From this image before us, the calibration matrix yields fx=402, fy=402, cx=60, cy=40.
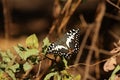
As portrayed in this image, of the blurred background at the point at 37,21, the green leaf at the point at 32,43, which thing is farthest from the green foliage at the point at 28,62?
the blurred background at the point at 37,21

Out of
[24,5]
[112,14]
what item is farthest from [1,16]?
[112,14]

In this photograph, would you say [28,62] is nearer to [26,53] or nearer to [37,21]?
[26,53]

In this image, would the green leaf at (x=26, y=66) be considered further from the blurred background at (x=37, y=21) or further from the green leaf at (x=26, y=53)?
the blurred background at (x=37, y=21)

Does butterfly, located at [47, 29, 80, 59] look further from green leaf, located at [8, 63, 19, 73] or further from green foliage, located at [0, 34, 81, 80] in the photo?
green leaf, located at [8, 63, 19, 73]

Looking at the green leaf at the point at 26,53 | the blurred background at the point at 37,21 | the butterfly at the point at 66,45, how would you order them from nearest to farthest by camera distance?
1. the green leaf at the point at 26,53
2. the butterfly at the point at 66,45
3. the blurred background at the point at 37,21

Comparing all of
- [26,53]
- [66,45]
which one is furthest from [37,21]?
[26,53]

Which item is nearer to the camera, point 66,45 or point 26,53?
point 26,53

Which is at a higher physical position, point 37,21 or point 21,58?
point 37,21

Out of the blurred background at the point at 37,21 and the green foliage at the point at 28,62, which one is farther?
the blurred background at the point at 37,21

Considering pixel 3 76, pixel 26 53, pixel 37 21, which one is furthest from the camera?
pixel 37 21

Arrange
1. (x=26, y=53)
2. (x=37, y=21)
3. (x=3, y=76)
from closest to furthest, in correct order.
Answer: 1. (x=26, y=53)
2. (x=3, y=76)
3. (x=37, y=21)

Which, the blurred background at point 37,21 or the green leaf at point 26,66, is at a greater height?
the blurred background at point 37,21

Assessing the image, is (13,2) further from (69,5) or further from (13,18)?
(69,5)
